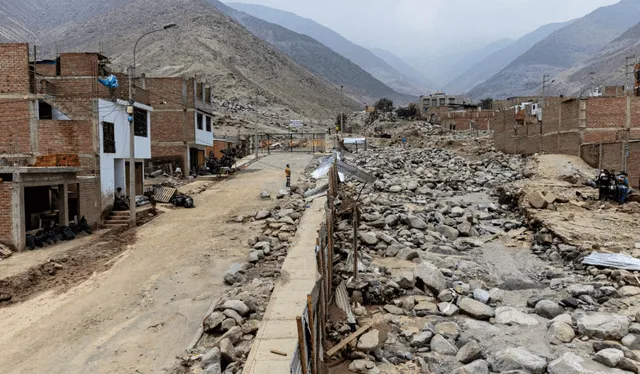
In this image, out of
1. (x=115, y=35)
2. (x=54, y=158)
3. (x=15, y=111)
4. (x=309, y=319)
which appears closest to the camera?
(x=309, y=319)

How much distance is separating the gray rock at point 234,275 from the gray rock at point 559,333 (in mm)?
5922

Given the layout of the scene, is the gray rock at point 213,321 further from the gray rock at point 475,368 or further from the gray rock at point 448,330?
the gray rock at point 448,330

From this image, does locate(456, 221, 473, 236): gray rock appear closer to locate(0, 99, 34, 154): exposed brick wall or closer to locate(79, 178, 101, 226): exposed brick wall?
locate(79, 178, 101, 226): exposed brick wall

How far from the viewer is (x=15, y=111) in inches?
645

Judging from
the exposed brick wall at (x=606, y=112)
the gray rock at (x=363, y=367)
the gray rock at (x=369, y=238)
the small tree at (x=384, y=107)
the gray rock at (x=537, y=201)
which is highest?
the small tree at (x=384, y=107)

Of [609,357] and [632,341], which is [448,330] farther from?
[632,341]

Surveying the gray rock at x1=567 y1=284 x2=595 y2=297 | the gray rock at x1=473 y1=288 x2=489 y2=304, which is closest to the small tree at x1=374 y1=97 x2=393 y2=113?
the gray rock at x1=567 y1=284 x2=595 y2=297

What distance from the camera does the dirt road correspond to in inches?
277

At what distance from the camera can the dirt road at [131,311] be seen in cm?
702

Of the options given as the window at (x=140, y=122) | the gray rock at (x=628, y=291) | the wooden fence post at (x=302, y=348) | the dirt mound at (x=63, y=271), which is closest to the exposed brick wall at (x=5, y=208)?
the dirt mound at (x=63, y=271)

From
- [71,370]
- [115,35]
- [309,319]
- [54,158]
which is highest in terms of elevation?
[115,35]

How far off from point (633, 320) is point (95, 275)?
11.5 m

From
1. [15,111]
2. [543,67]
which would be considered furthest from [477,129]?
[543,67]

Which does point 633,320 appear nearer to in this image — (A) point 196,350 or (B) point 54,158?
(A) point 196,350
